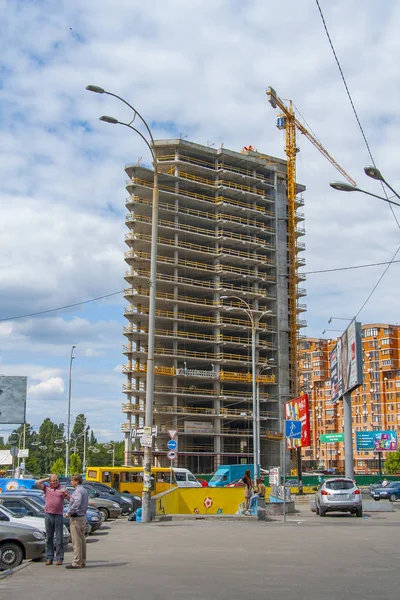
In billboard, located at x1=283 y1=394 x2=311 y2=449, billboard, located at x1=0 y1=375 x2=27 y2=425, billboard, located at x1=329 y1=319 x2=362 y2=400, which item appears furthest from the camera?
billboard, located at x1=283 y1=394 x2=311 y2=449

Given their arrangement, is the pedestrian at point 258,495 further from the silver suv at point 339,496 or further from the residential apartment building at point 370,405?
the residential apartment building at point 370,405

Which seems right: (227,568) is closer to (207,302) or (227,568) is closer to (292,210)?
(207,302)

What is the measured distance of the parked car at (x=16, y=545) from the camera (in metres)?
13.1

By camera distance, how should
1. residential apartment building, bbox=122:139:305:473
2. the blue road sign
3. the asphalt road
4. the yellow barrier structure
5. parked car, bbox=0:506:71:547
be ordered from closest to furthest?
the asphalt road, parked car, bbox=0:506:71:547, the blue road sign, the yellow barrier structure, residential apartment building, bbox=122:139:305:473

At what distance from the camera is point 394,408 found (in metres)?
124

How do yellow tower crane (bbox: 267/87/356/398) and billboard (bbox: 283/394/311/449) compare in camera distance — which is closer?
billboard (bbox: 283/394/311/449)

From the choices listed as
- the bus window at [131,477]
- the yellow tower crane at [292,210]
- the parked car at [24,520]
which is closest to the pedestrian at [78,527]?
the parked car at [24,520]

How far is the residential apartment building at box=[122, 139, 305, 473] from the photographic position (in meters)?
80.3

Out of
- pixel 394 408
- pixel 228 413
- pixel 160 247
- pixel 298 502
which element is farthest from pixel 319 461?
pixel 298 502

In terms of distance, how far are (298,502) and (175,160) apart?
182ft

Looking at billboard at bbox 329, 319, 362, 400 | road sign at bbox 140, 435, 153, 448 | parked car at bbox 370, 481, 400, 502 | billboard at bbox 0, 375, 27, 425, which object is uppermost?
billboard at bbox 329, 319, 362, 400

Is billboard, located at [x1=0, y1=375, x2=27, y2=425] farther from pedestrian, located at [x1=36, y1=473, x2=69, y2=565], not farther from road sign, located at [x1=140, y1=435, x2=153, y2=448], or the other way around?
pedestrian, located at [x1=36, y1=473, x2=69, y2=565]

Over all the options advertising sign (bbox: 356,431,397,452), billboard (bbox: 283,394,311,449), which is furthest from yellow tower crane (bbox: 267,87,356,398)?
billboard (bbox: 283,394,311,449)

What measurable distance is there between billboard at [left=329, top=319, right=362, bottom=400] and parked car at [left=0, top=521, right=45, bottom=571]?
2298cm
